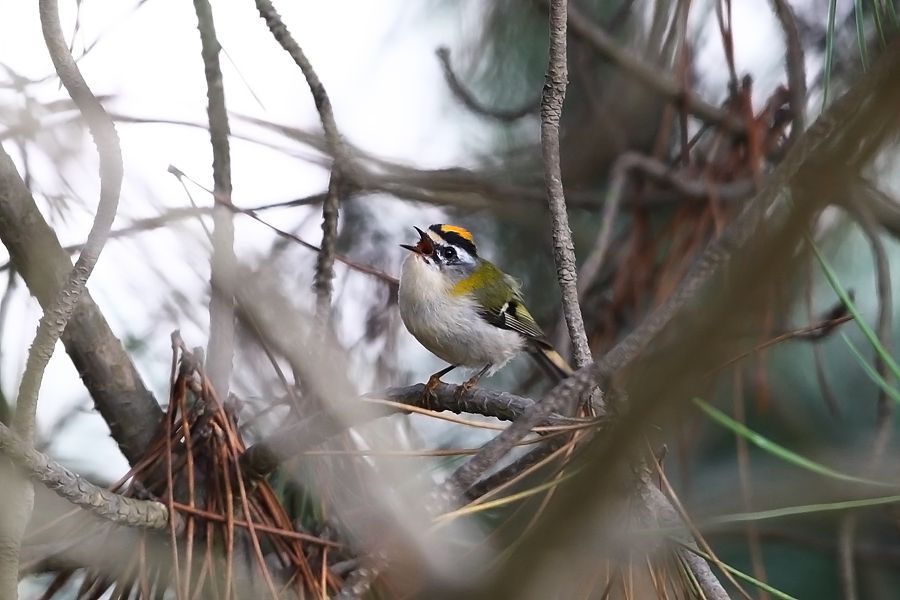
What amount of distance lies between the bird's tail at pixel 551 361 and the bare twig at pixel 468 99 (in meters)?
0.50

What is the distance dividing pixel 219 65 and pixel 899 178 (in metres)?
1.25

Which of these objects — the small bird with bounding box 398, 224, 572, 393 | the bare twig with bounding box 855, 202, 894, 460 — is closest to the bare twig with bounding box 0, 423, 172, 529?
the small bird with bounding box 398, 224, 572, 393

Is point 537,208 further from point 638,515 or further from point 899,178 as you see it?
point 638,515

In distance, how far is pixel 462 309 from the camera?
72.2 inches

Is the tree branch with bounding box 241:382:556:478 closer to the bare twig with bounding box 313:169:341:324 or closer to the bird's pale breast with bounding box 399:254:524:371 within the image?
the bare twig with bounding box 313:169:341:324

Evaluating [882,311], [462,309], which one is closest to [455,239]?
[462,309]

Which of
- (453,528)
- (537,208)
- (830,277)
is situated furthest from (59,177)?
(537,208)

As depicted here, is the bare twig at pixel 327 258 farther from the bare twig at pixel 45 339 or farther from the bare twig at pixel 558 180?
the bare twig at pixel 45 339

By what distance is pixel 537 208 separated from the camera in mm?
2066

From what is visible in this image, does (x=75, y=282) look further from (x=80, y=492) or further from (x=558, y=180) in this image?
(x=558, y=180)

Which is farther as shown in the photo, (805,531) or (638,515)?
(805,531)

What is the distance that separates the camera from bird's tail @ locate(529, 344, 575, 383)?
1878mm

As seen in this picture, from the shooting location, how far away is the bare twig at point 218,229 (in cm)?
105

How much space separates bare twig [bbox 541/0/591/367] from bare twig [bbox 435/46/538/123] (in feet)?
2.65
